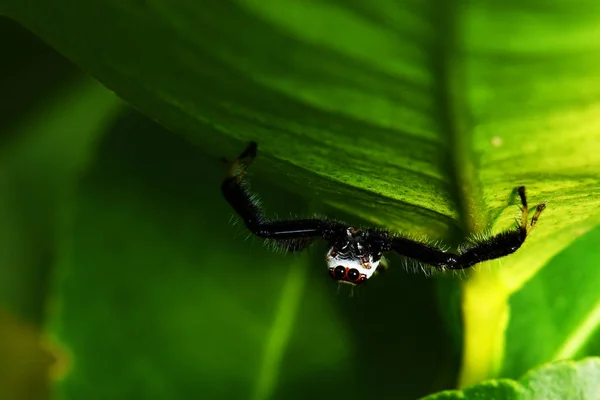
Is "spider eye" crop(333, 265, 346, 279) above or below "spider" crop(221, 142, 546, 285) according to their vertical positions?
below

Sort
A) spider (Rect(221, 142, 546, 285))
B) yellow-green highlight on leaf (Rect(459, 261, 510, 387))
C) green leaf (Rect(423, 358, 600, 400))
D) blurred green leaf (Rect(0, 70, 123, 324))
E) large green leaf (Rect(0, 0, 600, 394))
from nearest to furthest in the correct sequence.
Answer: large green leaf (Rect(0, 0, 600, 394)) → green leaf (Rect(423, 358, 600, 400)) → yellow-green highlight on leaf (Rect(459, 261, 510, 387)) → spider (Rect(221, 142, 546, 285)) → blurred green leaf (Rect(0, 70, 123, 324))

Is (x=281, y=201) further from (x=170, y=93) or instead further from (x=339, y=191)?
(x=170, y=93)

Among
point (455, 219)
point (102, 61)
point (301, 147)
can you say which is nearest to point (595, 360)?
point (455, 219)

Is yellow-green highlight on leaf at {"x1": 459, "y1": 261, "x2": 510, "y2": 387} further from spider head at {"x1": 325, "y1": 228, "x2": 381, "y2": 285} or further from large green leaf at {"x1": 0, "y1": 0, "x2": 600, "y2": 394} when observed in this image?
spider head at {"x1": 325, "y1": 228, "x2": 381, "y2": 285}

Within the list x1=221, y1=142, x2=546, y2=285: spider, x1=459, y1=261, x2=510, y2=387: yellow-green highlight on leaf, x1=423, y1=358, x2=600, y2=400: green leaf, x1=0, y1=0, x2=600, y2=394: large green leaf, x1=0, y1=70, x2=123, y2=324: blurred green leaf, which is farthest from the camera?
x1=0, y1=70, x2=123, y2=324: blurred green leaf

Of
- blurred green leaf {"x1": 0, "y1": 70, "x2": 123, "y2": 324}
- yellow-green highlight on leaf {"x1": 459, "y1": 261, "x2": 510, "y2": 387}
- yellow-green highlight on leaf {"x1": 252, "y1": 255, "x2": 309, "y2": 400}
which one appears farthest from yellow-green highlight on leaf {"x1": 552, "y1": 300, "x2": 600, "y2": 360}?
blurred green leaf {"x1": 0, "y1": 70, "x2": 123, "y2": 324}

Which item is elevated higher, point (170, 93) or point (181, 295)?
point (181, 295)

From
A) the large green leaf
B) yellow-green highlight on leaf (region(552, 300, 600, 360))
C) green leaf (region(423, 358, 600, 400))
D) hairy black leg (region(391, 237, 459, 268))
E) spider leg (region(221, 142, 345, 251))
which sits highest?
spider leg (region(221, 142, 345, 251))
